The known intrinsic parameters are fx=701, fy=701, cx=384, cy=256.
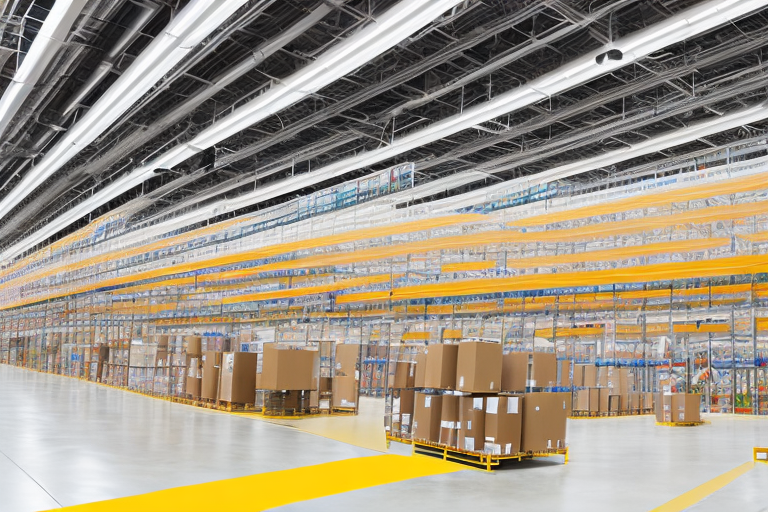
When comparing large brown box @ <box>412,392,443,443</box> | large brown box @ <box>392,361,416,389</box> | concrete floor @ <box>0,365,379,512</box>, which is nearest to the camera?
concrete floor @ <box>0,365,379,512</box>

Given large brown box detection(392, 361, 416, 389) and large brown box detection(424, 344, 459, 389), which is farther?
large brown box detection(392, 361, 416, 389)

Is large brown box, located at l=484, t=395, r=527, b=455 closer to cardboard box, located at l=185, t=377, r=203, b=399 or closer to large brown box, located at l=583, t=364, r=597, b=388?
cardboard box, located at l=185, t=377, r=203, b=399

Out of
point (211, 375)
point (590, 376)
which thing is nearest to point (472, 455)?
point (211, 375)

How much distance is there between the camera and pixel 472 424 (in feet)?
23.7

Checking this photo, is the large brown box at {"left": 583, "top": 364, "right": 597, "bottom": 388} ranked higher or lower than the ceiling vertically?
lower

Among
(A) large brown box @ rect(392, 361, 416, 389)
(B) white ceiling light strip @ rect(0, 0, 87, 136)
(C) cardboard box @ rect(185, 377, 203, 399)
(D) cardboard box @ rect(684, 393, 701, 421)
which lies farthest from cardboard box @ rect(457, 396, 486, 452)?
(D) cardboard box @ rect(684, 393, 701, 421)

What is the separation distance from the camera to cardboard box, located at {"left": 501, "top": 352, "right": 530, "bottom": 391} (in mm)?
7430

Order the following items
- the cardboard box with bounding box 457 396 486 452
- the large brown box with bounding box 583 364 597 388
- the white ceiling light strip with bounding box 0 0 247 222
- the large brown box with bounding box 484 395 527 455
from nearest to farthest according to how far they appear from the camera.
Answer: the white ceiling light strip with bounding box 0 0 247 222 < the large brown box with bounding box 484 395 527 455 < the cardboard box with bounding box 457 396 486 452 < the large brown box with bounding box 583 364 597 388

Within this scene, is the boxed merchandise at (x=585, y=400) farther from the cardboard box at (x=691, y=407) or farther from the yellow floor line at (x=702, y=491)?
the yellow floor line at (x=702, y=491)

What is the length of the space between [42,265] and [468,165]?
657 inches

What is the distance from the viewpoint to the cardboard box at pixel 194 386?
1375cm

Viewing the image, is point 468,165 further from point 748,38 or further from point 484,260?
point 748,38

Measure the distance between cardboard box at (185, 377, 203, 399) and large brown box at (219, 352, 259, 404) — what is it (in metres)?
1.04

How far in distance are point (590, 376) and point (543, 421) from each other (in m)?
9.29
